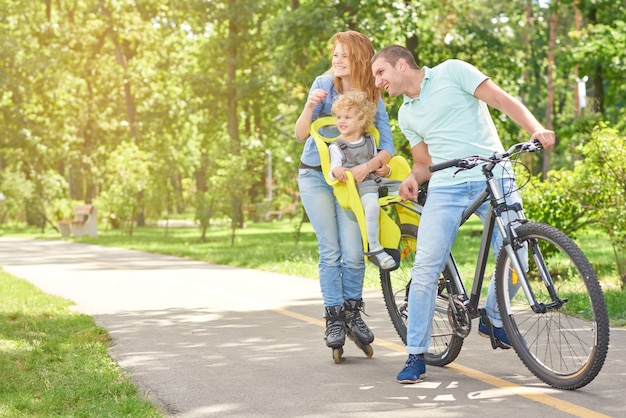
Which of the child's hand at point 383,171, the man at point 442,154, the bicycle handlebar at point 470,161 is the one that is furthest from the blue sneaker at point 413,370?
the child's hand at point 383,171

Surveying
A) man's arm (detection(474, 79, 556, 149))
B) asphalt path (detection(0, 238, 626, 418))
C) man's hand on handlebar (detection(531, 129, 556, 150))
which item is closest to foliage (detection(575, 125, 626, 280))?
asphalt path (detection(0, 238, 626, 418))

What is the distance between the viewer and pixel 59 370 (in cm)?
692

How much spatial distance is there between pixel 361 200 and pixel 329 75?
85 cm

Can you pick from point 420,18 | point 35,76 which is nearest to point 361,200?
point 420,18

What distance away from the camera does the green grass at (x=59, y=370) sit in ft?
18.6

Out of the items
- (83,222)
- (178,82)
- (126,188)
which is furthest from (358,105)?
(178,82)

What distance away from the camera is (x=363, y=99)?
6.49 m

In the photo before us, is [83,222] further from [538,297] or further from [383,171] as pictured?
[538,297]

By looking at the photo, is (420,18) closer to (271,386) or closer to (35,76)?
(271,386)

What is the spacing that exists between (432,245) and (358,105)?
108cm

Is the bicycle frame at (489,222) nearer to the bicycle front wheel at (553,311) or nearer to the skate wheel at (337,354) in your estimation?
the bicycle front wheel at (553,311)

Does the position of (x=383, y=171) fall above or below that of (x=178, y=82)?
below

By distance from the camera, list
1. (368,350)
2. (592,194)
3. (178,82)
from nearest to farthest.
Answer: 1. (368,350)
2. (592,194)
3. (178,82)

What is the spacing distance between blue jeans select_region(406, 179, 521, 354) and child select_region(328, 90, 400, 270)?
51 cm
